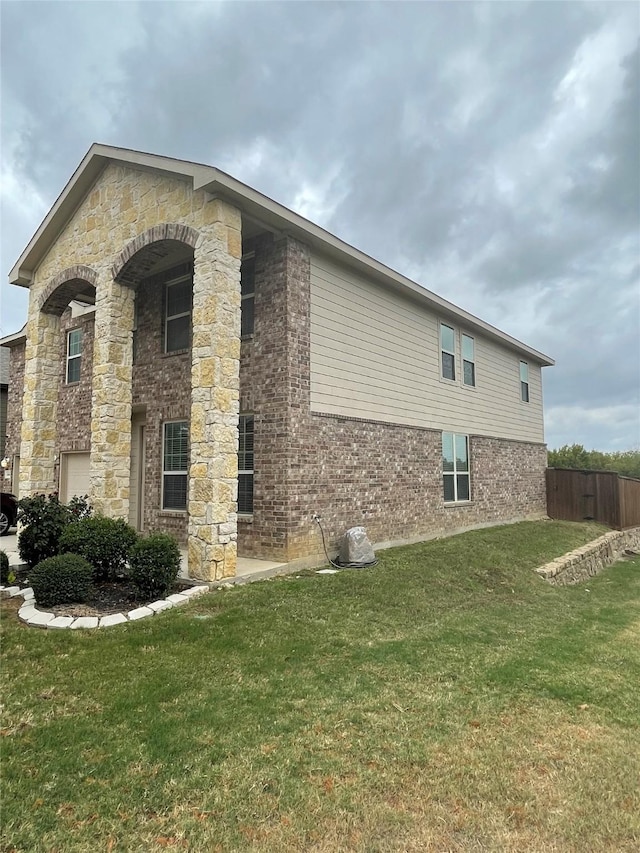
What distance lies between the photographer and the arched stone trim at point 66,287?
9641 mm

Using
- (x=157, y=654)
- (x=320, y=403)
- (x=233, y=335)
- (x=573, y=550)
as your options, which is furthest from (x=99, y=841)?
(x=573, y=550)

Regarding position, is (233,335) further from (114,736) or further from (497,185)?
(497,185)

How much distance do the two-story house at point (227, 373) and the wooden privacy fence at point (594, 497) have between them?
19.9ft

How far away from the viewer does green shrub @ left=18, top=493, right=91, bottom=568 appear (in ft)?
24.6

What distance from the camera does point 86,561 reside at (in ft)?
20.8

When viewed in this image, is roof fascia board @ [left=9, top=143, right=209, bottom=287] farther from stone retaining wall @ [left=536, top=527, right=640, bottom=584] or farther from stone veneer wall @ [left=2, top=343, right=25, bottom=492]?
stone retaining wall @ [left=536, top=527, right=640, bottom=584]

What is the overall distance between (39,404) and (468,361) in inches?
411

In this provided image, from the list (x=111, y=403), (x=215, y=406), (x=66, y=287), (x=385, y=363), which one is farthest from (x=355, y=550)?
(x=66, y=287)

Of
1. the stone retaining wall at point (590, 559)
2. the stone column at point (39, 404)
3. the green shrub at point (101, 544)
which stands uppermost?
the stone column at point (39, 404)

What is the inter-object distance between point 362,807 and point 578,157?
15.5 meters

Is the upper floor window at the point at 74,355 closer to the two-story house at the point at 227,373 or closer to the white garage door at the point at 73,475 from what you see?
the two-story house at the point at 227,373

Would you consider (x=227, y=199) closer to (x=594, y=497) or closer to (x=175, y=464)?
(x=175, y=464)

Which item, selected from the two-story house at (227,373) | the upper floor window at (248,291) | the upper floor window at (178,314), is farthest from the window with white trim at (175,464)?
the upper floor window at (248,291)

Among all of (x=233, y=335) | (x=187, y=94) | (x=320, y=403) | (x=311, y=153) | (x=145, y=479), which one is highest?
(x=311, y=153)
